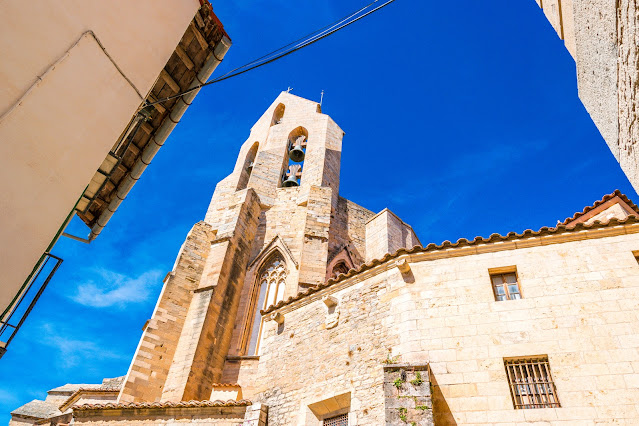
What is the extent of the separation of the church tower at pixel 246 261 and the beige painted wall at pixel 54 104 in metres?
8.81

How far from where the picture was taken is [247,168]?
77.7 ft

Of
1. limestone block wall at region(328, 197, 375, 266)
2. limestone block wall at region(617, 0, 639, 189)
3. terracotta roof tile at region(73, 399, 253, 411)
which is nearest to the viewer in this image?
limestone block wall at region(617, 0, 639, 189)

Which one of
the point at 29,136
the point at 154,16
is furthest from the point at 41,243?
the point at 154,16

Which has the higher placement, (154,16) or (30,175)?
(154,16)

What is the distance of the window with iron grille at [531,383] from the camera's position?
6.39m

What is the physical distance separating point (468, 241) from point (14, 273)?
21.5 ft

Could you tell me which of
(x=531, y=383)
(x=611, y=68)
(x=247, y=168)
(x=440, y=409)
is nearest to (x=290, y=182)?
(x=247, y=168)

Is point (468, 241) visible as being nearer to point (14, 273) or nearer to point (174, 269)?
point (14, 273)

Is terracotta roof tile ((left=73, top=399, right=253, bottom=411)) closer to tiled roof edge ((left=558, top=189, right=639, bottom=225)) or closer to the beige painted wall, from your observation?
the beige painted wall

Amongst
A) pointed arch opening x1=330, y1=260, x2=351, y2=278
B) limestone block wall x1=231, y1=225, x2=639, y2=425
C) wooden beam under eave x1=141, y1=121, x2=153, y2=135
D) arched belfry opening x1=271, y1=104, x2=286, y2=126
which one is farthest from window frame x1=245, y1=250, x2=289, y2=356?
arched belfry opening x1=271, y1=104, x2=286, y2=126

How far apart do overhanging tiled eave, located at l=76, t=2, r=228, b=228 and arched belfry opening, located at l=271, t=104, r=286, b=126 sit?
1991 centimetres

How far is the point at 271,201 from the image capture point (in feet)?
64.6

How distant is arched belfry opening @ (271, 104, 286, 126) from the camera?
27055 millimetres

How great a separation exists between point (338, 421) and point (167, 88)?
5705 mm
